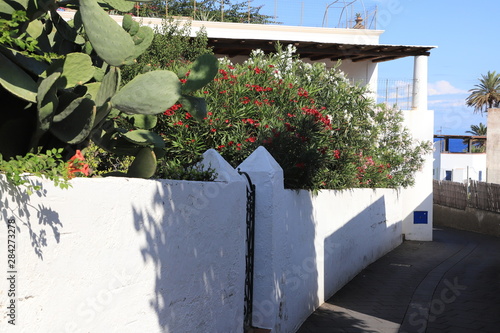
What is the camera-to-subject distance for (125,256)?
4285mm

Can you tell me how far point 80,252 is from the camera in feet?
12.3

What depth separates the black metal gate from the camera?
24.1 feet

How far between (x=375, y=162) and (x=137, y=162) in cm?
A: 1300

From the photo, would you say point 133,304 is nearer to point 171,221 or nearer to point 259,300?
point 171,221

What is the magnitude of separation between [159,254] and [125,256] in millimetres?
566

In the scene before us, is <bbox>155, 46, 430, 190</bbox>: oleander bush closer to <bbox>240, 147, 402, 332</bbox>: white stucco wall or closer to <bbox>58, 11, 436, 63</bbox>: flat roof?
<bbox>240, 147, 402, 332</bbox>: white stucco wall

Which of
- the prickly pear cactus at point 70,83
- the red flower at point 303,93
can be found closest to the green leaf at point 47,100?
the prickly pear cactus at point 70,83

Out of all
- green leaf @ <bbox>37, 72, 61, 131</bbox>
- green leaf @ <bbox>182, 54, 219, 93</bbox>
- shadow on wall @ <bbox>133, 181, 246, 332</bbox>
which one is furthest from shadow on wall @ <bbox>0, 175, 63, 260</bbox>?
green leaf @ <bbox>182, 54, 219, 93</bbox>

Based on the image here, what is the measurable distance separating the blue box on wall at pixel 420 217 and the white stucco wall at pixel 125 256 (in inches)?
736

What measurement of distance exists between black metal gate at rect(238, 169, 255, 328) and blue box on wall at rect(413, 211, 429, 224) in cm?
1785

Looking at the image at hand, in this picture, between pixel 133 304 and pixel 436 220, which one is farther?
pixel 436 220

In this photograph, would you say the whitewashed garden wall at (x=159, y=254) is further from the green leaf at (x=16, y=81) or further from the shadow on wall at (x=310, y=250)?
the green leaf at (x=16, y=81)

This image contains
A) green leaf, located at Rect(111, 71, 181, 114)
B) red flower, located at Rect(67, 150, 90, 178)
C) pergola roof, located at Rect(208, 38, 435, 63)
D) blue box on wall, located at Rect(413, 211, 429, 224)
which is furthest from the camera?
blue box on wall, located at Rect(413, 211, 429, 224)

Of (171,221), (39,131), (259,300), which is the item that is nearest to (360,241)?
(259,300)
